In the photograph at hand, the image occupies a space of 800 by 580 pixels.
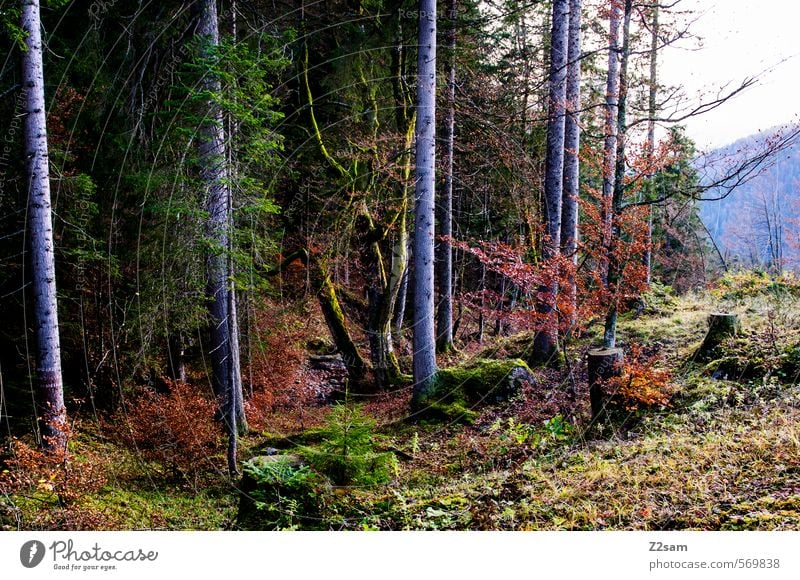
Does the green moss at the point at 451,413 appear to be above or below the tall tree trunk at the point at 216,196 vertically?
below

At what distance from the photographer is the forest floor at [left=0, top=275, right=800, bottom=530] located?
413cm

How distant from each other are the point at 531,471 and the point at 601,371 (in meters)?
2.05

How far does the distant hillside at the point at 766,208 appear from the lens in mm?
5973

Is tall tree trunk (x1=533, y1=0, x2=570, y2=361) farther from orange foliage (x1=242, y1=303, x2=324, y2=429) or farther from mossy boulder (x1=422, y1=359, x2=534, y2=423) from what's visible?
orange foliage (x1=242, y1=303, x2=324, y2=429)

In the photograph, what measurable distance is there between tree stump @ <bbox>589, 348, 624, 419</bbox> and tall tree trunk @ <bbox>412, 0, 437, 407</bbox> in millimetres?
3030

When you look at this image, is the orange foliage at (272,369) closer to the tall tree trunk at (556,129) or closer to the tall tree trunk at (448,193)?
the tall tree trunk at (448,193)

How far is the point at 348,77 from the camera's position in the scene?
1080 centimetres

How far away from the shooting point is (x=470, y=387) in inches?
354

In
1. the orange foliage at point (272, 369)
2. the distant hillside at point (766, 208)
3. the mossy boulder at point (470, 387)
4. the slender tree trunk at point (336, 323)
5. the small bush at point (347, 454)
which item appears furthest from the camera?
the slender tree trunk at point (336, 323)

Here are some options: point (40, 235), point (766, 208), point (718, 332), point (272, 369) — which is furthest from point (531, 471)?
point (272, 369)

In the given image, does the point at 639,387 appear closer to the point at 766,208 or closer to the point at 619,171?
the point at 619,171

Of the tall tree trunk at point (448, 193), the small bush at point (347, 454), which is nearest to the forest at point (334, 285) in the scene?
the small bush at point (347, 454)

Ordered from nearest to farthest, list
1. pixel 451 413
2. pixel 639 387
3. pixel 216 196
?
pixel 639 387 → pixel 216 196 → pixel 451 413

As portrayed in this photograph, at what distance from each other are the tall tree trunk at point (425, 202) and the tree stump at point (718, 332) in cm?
414
